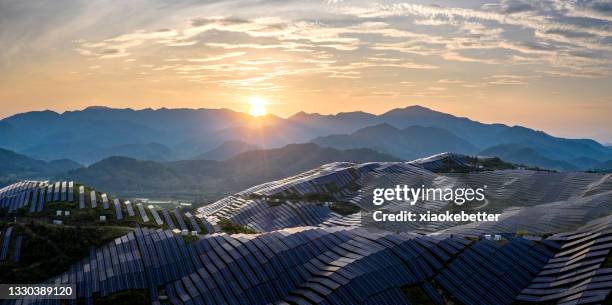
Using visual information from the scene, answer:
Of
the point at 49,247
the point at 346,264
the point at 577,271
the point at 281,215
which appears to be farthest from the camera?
the point at 281,215

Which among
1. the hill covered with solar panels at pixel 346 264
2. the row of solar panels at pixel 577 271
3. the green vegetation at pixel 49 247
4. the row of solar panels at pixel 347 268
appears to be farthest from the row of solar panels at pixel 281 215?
the row of solar panels at pixel 577 271

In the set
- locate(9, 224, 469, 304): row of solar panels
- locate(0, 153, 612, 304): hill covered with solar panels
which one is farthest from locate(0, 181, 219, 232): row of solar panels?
locate(9, 224, 469, 304): row of solar panels

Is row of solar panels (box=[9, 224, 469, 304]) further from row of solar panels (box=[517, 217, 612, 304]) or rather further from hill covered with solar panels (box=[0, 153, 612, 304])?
row of solar panels (box=[517, 217, 612, 304])

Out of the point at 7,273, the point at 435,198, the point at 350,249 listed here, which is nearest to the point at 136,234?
the point at 7,273

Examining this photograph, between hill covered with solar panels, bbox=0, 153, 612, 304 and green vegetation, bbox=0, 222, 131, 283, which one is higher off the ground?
green vegetation, bbox=0, 222, 131, 283

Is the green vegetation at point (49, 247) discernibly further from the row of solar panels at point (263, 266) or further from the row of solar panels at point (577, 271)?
the row of solar panels at point (577, 271)

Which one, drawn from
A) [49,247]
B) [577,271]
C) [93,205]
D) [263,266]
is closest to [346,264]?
[263,266]

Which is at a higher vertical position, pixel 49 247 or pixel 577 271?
pixel 49 247

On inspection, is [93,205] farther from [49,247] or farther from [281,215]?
[281,215]
